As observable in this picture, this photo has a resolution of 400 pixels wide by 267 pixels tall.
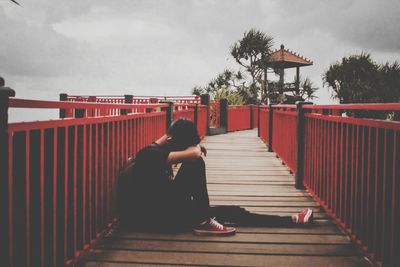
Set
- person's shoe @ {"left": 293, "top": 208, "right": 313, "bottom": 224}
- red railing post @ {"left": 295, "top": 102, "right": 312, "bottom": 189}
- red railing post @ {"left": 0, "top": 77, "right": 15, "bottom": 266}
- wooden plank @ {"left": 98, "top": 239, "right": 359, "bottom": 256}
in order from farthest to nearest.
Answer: red railing post @ {"left": 295, "top": 102, "right": 312, "bottom": 189}
person's shoe @ {"left": 293, "top": 208, "right": 313, "bottom": 224}
wooden plank @ {"left": 98, "top": 239, "right": 359, "bottom": 256}
red railing post @ {"left": 0, "top": 77, "right": 15, "bottom": 266}

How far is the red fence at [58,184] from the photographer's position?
1974mm

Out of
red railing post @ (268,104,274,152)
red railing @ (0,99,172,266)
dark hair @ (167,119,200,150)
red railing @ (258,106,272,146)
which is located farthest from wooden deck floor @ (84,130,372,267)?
red railing @ (258,106,272,146)

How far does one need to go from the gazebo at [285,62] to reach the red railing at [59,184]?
29605 mm

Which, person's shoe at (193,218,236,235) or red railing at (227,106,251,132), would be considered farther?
red railing at (227,106,251,132)

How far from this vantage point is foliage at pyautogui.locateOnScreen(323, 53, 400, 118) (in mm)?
33362

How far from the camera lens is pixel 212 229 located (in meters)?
3.55

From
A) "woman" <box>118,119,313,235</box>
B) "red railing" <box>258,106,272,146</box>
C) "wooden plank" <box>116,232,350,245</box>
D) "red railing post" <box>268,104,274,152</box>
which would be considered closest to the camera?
"wooden plank" <box>116,232,350,245</box>

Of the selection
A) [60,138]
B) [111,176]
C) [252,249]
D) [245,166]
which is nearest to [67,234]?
[60,138]

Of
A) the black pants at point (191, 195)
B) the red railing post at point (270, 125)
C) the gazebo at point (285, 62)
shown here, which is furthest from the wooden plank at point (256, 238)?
the gazebo at point (285, 62)

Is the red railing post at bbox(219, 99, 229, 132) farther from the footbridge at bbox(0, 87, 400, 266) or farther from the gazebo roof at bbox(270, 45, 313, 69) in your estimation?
the gazebo roof at bbox(270, 45, 313, 69)

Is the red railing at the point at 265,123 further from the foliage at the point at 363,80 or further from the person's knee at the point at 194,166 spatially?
the foliage at the point at 363,80

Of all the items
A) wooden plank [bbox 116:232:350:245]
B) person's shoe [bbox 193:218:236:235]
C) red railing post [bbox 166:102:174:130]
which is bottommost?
wooden plank [bbox 116:232:350:245]

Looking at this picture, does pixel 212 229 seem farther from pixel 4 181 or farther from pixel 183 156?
pixel 4 181

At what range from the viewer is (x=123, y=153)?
4008mm
